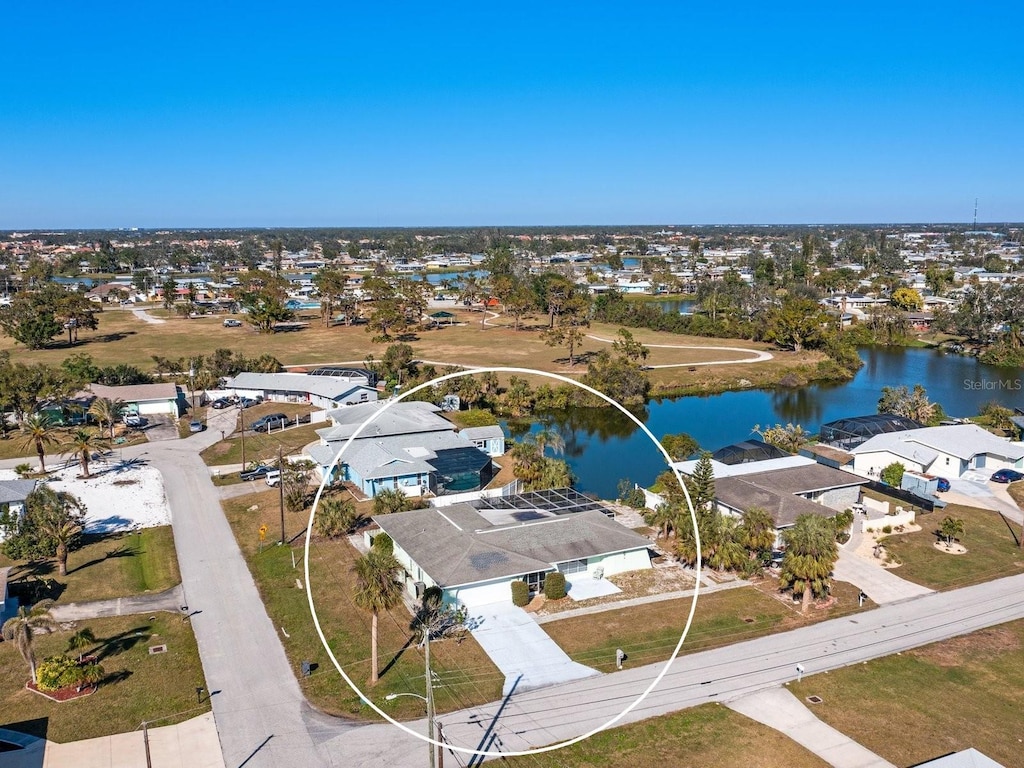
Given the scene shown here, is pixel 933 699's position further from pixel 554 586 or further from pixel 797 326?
pixel 797 326

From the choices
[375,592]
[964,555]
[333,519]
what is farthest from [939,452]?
[375,592]

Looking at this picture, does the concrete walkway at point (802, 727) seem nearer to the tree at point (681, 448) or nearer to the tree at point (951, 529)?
the tree at point (951, 529)

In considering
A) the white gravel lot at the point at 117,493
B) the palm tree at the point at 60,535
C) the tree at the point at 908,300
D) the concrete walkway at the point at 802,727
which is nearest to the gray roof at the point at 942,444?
the concrete walkway at the point at 802,727

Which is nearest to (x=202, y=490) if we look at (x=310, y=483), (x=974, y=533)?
(x=310, y=483)

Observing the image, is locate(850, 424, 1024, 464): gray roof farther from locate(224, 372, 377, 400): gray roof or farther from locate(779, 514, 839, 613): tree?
locate(224, 372, 377, 400): gray roof

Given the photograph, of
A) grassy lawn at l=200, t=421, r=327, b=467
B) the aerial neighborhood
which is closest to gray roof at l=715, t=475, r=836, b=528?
the aerial neighborhood

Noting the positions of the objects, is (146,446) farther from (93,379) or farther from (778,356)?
(778,356)
